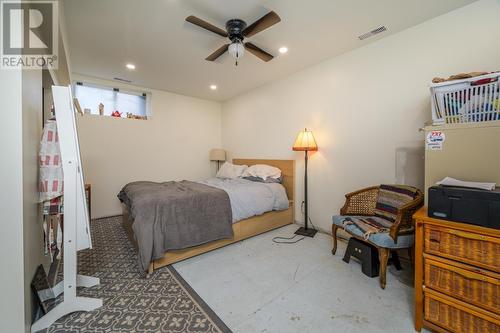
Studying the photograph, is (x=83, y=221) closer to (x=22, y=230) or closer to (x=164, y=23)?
(x=22, y=230)

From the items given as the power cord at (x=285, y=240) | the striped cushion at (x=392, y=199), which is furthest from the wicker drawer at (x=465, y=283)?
the power cord at (x=285, y=240)

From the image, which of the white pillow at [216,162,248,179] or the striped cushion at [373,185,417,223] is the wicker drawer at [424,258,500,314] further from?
the white pillow at [216,162,248,179]

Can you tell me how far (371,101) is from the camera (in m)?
2.62

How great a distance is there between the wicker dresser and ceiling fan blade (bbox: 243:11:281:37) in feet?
6.26

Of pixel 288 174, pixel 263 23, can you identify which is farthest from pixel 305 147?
pixel 263 23

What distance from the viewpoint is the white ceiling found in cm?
195

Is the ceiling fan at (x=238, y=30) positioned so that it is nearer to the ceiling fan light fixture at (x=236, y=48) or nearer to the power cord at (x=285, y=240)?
the ceiling fan light fixture at (x=236, y=48)

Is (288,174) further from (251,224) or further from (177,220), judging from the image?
(177,220)

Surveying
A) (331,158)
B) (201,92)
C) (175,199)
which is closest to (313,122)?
(331,158)

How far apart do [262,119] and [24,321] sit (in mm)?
3814

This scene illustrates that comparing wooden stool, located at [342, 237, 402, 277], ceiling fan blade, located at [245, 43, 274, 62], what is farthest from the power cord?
ceiling fan blade, located at [245, 43, 274, 62]

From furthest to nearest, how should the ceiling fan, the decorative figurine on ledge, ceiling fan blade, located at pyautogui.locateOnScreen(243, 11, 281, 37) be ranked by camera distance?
the decorative figurine on ledge < the ceiling fan < ceiling fan blade, located at pyautogui.locateOnScreen(243, 11, 281, 37)

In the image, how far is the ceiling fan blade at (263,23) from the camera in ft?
5.90

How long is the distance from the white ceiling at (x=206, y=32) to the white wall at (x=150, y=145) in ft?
3.10
